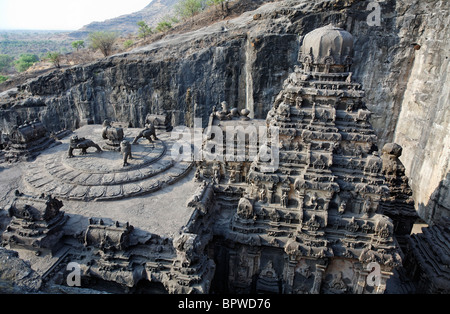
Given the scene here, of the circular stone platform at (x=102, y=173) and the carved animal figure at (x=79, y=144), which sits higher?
Result: the carved animal figure at (x=79, y=144)

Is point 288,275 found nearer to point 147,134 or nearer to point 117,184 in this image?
point 117,184

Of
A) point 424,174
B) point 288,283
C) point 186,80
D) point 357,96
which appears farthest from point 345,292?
point 186,80

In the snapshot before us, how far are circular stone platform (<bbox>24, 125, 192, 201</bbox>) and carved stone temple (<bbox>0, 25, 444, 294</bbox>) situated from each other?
23cm

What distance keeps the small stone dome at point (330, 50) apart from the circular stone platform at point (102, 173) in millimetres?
8530

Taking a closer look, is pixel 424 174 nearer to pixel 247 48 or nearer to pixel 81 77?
pixel 247 48

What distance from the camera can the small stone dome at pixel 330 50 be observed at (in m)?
11.7

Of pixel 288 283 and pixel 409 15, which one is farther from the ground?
pixel 409 15

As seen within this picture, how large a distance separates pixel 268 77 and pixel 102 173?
57.3ft

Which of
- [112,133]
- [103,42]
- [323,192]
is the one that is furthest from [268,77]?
[103,42]

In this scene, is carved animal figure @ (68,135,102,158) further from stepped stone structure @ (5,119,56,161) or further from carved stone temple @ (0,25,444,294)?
carved stone temple @ (0,25,444,294)

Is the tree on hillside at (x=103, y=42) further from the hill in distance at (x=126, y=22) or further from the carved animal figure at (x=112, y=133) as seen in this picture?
the hill in distance at (x=126, y=22)

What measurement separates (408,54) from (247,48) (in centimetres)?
1303

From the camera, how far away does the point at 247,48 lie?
2762 centimetres

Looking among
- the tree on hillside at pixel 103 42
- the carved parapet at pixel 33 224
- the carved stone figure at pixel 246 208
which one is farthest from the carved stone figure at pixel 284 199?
the tree on hillside at pixel 103 42
